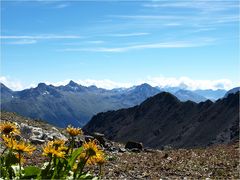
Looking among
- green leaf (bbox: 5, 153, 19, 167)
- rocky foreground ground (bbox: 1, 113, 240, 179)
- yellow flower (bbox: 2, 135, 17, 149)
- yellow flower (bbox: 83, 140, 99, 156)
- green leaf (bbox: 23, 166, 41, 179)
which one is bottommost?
rocky foreground ground (bbox: 1, 113, 240, 179)

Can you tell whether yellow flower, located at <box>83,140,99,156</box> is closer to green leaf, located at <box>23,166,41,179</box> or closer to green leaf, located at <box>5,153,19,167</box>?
green leaf, located at <box>23,166,41,179</box>

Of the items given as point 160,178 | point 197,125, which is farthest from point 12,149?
point 197,125

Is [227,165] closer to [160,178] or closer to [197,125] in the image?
[160,178]

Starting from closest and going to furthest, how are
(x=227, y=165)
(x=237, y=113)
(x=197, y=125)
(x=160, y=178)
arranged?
(x=160, y=178), (x=227, y=165), (x=237, y=113), (x=197, y=125)

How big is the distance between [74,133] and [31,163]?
1406 centimetres

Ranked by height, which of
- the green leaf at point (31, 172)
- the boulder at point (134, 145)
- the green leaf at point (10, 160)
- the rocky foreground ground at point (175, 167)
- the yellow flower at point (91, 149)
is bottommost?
the boulder at point (134, 145)

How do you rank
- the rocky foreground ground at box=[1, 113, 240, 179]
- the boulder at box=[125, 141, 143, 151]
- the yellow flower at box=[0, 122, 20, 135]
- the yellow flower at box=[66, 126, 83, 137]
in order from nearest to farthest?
the yellow flower at box=[66, 126, 83, 137] < the yellow flower at box=[0, 122, 20, 135] < the rocky foreground ground at box=[1, 113, 240, 179] < the boulder at box=[125, 141, 143, 151]

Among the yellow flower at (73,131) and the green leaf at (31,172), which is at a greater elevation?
the yellow flower at (73,131)

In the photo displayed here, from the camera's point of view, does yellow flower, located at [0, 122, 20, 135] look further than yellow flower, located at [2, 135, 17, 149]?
Yes

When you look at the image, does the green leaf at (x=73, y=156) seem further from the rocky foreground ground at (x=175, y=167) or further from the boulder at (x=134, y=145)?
the boulder at (x=134, y=145)

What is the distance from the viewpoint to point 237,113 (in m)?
176

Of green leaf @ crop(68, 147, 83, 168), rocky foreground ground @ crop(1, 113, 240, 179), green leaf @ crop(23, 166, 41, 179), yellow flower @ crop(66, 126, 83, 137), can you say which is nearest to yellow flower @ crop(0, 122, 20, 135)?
green leaf @ crop(23, 166, 41, 179)

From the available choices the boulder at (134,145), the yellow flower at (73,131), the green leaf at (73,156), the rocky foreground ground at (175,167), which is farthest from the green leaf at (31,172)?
the boulder at (134,145)

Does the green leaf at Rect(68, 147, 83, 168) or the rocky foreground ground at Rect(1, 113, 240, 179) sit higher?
the green leaf at Rect(68, 147, 83, 168)
